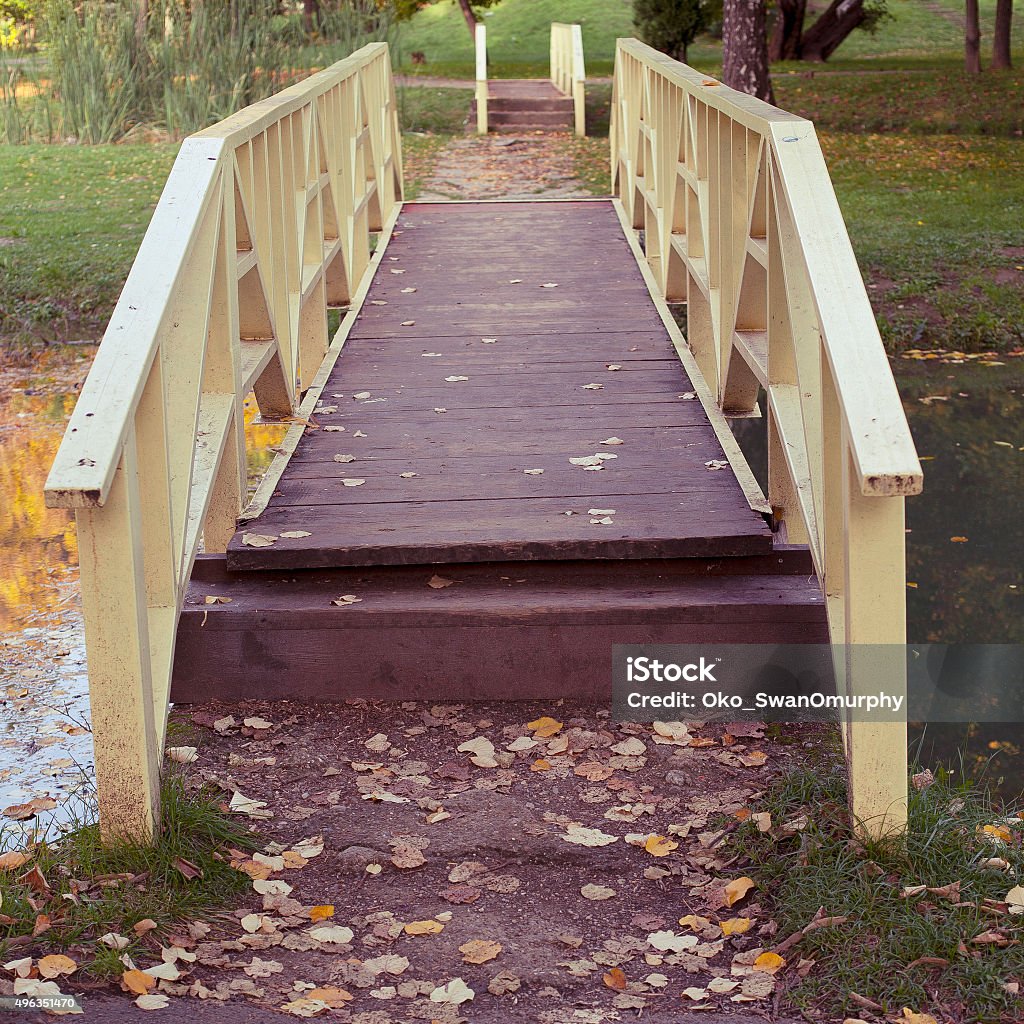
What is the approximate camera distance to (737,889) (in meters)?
2.93

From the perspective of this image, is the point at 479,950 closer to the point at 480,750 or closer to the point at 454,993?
the point at 454,993

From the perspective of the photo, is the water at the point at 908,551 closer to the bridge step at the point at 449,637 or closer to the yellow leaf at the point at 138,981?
the bridge step at the point at 449,637

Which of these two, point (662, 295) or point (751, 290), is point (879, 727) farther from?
point (662, 295)

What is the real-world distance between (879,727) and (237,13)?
15049 mm

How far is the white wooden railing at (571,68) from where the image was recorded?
1773 centimetres

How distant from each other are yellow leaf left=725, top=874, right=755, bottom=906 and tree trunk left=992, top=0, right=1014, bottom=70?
68.6 feet

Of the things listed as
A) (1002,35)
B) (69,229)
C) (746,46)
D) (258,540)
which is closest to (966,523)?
(258,540)

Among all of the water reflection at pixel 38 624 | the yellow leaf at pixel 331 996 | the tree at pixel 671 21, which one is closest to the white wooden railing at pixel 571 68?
the tree at pixel 671 21

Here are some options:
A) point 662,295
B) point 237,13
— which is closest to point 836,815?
point 662,295

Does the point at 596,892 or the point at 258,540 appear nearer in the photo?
the point at 596,892

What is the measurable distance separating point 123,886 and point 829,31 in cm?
2703

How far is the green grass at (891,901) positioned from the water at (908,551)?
1054mm

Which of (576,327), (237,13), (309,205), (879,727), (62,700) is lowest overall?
(62,700)

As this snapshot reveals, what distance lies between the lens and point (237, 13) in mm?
16016
